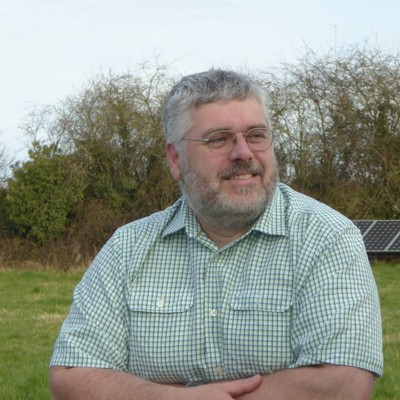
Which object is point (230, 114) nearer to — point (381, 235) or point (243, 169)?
point (243, 169)

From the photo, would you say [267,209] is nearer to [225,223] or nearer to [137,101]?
[225,223]

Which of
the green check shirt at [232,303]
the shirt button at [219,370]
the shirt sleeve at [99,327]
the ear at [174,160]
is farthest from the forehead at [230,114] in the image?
the shirt button at [219,370]

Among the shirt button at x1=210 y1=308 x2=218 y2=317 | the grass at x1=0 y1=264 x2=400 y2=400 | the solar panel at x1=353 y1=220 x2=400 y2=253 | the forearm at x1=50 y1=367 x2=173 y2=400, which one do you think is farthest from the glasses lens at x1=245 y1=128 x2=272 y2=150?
the solar panel at x1=353 y1=220 x2=400 y2=253

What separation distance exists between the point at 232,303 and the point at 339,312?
377 millimetres

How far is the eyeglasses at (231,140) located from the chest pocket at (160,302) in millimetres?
527

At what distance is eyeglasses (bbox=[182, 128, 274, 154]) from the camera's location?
320cm

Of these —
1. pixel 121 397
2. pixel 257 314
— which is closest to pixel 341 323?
pixel 257 314

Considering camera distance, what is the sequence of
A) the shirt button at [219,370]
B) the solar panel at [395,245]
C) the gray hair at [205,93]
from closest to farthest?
the shirt button at [219,370]
the gray hair at [205,93]
the solar panel at [395,245]

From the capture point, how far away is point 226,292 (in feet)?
10.3

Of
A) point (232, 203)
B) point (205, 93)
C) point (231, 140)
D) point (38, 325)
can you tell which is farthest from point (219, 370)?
point (38, 325)

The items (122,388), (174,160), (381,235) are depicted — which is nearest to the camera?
(122,388)

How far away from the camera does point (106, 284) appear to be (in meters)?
3.28

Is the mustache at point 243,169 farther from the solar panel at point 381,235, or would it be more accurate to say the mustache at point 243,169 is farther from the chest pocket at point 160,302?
the solar panel at point 381,235

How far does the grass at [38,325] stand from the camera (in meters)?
6.97
